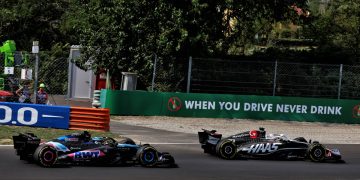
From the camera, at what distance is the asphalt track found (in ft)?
37.3

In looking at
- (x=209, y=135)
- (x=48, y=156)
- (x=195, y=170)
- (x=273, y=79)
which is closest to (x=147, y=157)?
(x=195, y=170)

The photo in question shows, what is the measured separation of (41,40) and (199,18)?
1623cm

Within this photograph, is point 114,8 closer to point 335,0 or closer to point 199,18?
point 199,18

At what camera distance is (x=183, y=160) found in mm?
14242

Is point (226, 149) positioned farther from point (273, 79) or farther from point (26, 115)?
point (273, 79)

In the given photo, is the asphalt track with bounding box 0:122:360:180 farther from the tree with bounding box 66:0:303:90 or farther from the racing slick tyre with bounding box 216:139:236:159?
the tree with bounding box 66:0:303:90

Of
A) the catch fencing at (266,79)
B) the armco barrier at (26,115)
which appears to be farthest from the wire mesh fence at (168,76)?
the armco barrier at (26,115)

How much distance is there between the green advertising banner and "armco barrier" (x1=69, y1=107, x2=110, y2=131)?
540 centimetres

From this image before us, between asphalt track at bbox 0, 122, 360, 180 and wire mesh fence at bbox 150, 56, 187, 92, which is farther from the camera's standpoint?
wire mesh fence at bbox 150, 56, 187, 92

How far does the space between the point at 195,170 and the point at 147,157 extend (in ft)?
3.42

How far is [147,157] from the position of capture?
12.7m

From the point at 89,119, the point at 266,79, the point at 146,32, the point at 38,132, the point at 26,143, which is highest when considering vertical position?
the point at 146,32

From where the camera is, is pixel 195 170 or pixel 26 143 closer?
pixel 26 143

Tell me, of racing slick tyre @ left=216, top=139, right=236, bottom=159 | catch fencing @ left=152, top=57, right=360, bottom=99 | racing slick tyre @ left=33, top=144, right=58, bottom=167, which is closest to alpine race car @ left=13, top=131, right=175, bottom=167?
racing slick tyre @ left=33, top=144, right=58, bottom=167
